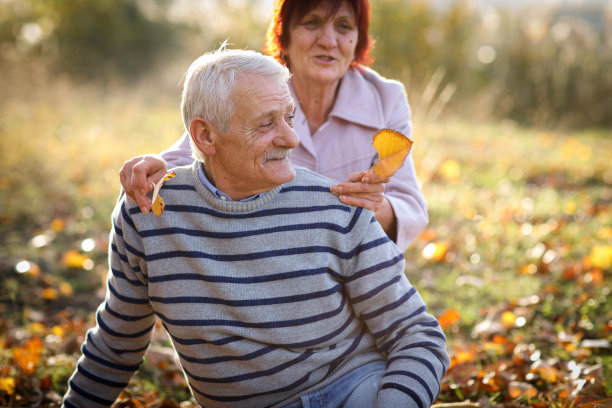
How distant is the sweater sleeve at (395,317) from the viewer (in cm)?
162

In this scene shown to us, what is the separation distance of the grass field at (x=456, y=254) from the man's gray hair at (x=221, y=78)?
1.27m

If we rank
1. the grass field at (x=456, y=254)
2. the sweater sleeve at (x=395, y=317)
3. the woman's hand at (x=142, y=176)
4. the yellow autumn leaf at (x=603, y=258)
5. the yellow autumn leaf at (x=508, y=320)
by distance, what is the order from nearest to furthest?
the sweater sleeve at (x=395, y=317), the woman's hand at (x=142, y=176), the grass field at (x=456, y=254), the yellow autumn leaf at (x=508, y=320), the yellow autumn leaf at (x=603, y=258)

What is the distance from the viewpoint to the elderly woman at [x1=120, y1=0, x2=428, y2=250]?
229cm

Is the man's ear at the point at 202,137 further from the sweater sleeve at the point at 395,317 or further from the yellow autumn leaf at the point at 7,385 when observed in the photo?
the yellow autumn leaf at the point at 7,385

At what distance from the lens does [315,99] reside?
2457 millimetres

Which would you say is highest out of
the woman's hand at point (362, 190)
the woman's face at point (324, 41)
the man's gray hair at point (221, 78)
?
the woman's face at point (324, 41)

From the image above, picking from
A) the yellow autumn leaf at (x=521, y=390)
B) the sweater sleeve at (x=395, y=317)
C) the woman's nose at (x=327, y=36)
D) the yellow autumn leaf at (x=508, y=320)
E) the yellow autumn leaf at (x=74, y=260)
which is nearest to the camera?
the sweater sleeve at (x=395, y=317)

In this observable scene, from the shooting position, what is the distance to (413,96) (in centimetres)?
640

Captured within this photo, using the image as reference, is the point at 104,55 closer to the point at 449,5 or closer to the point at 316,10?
the point at 449,5

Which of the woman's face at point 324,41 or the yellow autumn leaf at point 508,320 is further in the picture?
the yellow autumn leaf at point 508,320

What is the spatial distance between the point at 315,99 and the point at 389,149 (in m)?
0.85

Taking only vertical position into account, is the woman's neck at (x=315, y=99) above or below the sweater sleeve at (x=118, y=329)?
above

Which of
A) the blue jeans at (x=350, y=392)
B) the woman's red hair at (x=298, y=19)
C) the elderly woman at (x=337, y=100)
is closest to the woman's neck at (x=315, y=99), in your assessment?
the elderly woman at (x=337, y=100)

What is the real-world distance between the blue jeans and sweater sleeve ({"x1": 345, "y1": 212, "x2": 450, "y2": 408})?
0.23 ft
